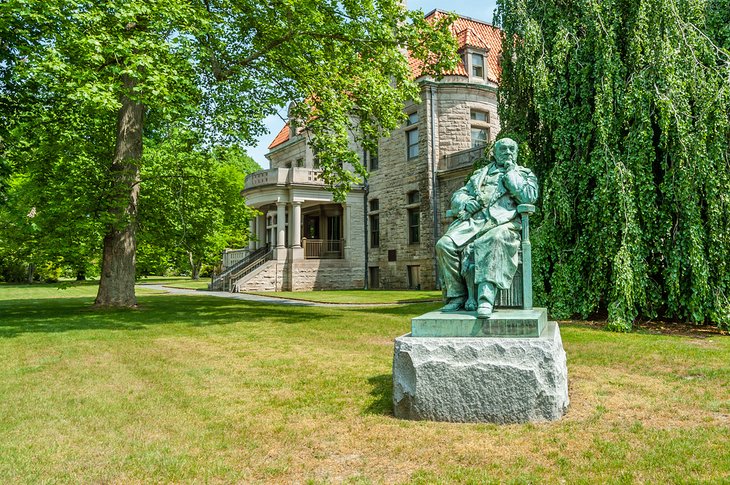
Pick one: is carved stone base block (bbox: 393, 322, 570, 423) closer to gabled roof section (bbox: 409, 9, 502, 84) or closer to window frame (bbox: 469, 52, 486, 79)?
gabled roof section (bbox: 409, 9, 502, 84)

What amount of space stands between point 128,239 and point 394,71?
8.79m

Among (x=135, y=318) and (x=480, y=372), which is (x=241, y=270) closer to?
(x=135, y=318)

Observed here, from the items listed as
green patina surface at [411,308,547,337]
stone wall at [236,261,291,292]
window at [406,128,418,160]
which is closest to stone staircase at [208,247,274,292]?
stone wall at [236,261,291,292]

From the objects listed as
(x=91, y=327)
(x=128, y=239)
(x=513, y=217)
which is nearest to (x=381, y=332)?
(x=513, y=217)

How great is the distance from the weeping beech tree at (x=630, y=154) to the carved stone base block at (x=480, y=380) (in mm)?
6121

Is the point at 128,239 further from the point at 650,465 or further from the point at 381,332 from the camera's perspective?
the point at 650,465

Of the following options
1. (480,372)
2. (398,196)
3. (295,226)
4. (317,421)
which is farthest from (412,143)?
(317,421)

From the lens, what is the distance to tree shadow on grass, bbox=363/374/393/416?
4.98m

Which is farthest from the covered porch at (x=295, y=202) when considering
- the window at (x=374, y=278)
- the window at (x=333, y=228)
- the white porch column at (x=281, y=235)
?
the window at (x=374, y=278)

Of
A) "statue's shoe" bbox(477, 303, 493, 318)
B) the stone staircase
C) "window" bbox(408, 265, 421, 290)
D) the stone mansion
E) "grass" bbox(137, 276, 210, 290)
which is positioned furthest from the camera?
"grass" bbox(137, 276, 210, 290)

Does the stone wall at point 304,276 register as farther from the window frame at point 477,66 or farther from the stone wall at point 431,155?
the window frame at point 477,66

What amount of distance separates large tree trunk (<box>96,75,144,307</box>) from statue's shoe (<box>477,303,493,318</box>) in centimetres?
1170

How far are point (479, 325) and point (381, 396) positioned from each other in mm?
1407

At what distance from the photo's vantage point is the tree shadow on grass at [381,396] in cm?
498
